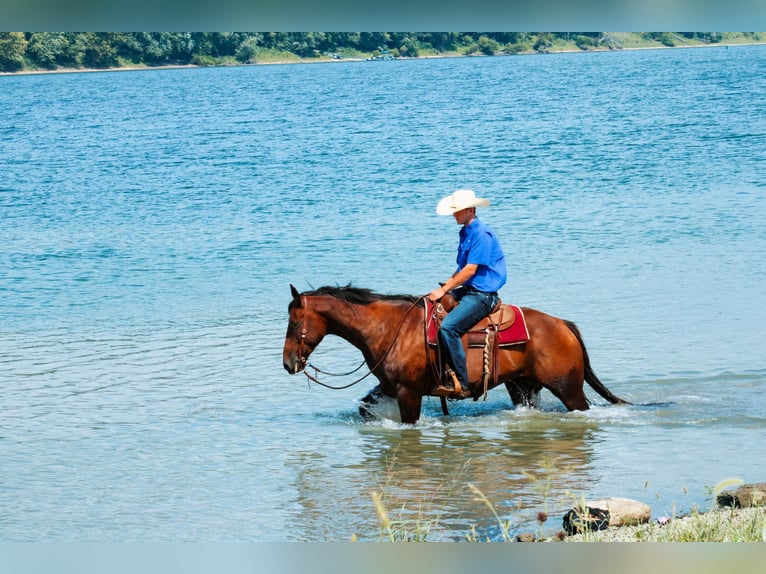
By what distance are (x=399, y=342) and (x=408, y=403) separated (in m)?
0.63

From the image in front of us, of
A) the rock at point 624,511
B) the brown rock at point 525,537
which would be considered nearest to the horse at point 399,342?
the rock at point 624,511

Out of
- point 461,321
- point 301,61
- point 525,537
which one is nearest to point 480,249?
point 461,321

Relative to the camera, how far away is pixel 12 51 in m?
66.7

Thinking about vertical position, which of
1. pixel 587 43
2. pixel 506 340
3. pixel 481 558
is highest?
pixel 587 43

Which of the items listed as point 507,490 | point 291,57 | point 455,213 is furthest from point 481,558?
point 291,57

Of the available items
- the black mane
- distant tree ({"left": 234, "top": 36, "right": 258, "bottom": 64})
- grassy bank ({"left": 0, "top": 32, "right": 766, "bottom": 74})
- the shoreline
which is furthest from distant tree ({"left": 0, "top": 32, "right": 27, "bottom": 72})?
the black mane

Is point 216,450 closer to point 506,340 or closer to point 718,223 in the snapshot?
point 506,340

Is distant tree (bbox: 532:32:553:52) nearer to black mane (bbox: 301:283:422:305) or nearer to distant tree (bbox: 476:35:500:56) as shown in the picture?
distant tree (bbox: 476:35:500:56)

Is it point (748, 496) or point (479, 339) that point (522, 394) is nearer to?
point (479, 339)

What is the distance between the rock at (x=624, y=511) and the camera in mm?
6625

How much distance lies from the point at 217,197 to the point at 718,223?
16819 mm

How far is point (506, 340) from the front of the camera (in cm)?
983

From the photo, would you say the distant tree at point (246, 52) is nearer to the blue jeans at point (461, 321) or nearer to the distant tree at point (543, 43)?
the distant tree at point (543, 43)

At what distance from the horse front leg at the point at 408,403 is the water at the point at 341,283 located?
0.17 metres
